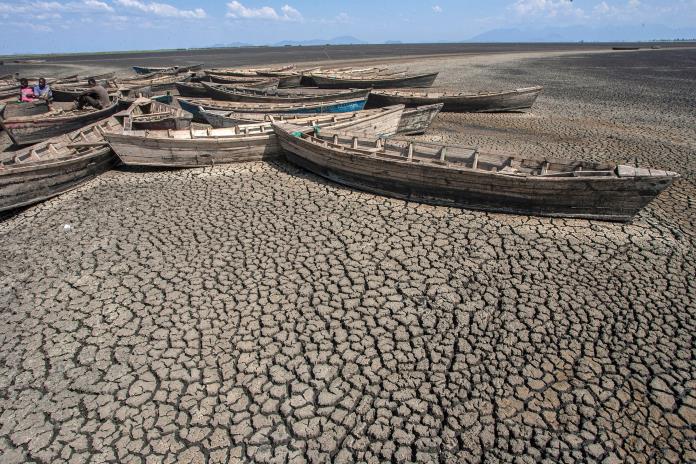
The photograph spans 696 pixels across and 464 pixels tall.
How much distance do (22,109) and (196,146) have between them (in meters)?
11.1

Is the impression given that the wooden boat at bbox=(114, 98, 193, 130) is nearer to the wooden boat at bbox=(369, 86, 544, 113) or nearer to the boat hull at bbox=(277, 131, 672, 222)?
the boat hull at bbox=(277, 131, 672, 222)

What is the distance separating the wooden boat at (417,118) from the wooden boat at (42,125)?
45.7 feet

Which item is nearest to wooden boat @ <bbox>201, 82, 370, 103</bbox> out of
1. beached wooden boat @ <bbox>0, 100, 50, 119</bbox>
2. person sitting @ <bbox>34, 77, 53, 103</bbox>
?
person sitting @ <bbox>34, 77, 53, 103</bbox>

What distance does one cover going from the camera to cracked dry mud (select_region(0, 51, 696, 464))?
4898mm

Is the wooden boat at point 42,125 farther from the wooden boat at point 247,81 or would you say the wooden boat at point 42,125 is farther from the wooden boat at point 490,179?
the wooden boat at point 247,81

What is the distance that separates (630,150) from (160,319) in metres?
17.8

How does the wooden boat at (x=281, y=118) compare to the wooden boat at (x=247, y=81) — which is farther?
the wooden boat at (x=247, y=81)

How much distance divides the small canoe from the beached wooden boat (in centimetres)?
831

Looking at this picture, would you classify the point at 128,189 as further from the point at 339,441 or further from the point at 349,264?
the point at 339,441

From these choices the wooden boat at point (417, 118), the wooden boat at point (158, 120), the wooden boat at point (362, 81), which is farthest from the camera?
the wooden boat at point (362, 81)

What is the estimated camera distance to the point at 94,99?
17656mm

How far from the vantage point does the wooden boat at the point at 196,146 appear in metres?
12.3

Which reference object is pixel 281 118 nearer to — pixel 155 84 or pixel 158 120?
pixel 158 120

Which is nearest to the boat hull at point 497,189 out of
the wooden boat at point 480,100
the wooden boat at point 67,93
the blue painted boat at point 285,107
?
the blue painted boat at point 285,107
